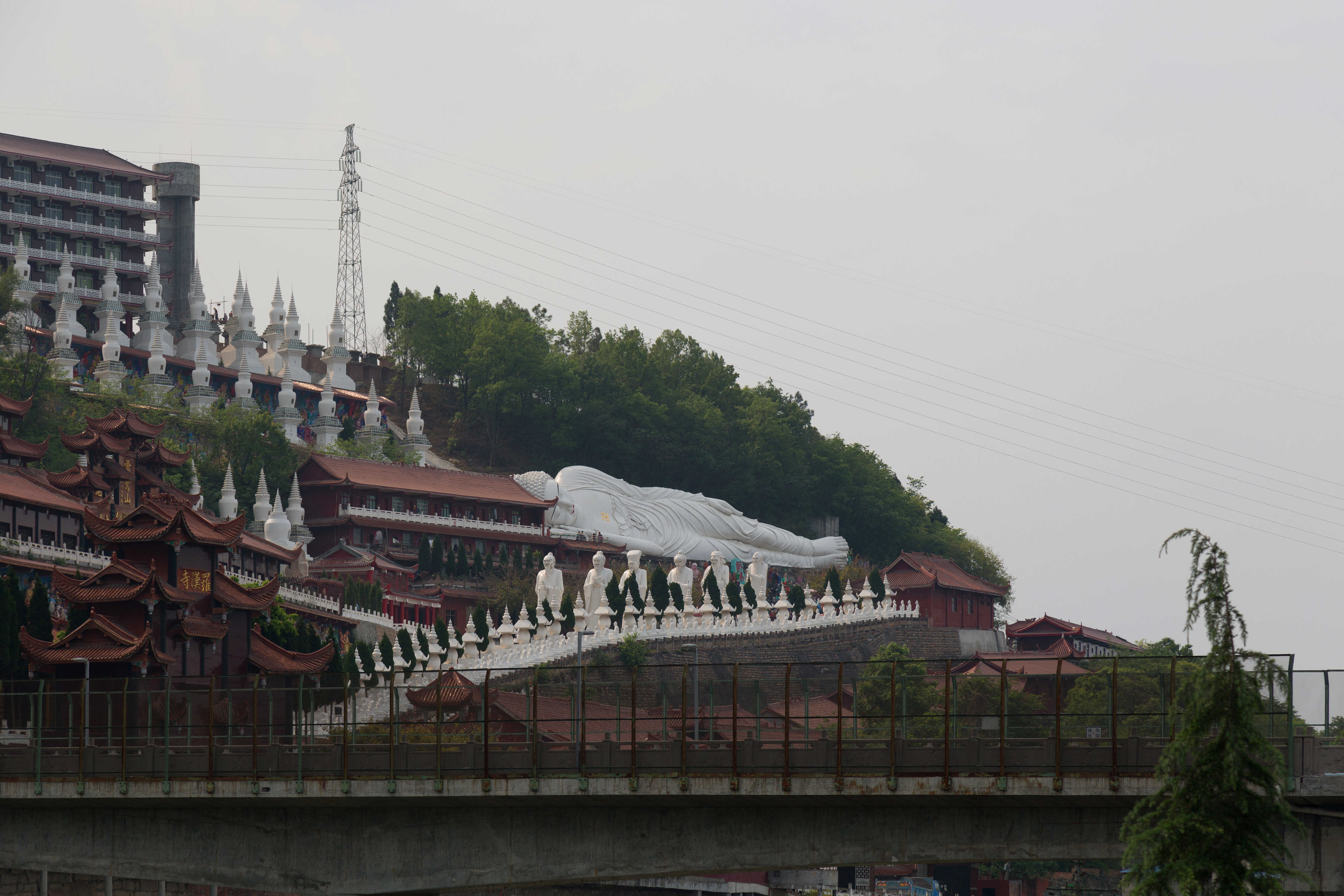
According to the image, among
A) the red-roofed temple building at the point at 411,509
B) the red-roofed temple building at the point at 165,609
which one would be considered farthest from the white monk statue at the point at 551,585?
the red-roofed temple building at the point at 165,609

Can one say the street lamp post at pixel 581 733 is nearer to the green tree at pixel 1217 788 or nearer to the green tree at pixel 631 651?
the green tree at pixel 1217 788

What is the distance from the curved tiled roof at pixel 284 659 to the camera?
190 feet

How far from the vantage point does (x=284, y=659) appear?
58.8 metres

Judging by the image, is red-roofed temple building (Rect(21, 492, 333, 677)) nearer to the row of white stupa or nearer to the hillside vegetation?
the row of white stupa

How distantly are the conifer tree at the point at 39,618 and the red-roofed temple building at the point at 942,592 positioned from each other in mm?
46142

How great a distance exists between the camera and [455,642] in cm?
6675

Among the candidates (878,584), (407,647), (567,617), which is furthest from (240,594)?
(878,584)

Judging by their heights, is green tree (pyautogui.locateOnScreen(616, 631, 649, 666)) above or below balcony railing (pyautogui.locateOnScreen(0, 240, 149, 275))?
below

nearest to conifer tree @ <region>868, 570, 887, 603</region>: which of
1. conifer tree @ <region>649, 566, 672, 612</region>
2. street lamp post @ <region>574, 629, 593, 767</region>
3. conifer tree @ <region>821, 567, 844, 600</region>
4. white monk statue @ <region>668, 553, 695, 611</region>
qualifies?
conifer tree @ <region>821, 567, 844, 600</region>

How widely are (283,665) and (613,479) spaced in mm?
48004

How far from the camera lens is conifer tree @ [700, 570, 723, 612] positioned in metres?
79.6

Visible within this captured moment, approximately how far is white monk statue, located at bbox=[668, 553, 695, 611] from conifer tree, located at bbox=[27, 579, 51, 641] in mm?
30499

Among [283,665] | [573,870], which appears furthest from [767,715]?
[283,665]

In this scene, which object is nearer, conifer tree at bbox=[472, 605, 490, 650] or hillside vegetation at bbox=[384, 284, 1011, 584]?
conifer tree at bbox=[472, 605, 490, 650]
